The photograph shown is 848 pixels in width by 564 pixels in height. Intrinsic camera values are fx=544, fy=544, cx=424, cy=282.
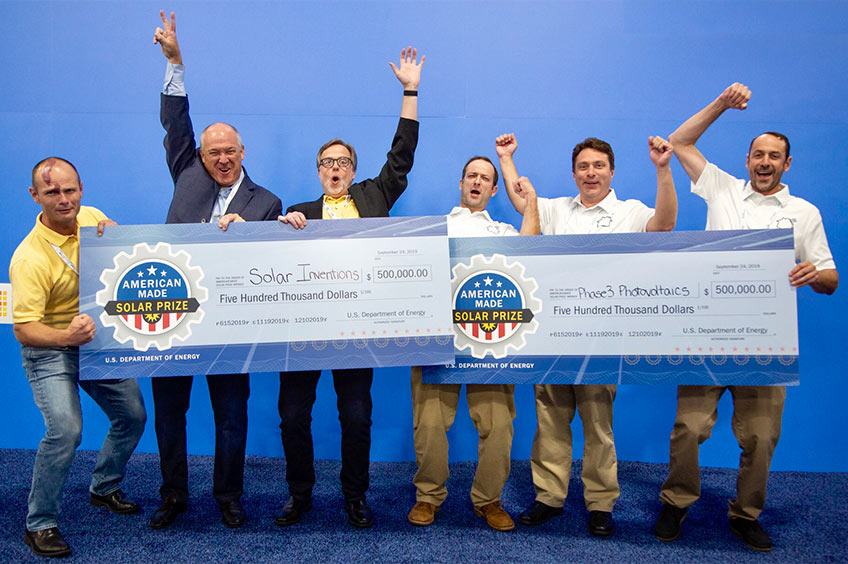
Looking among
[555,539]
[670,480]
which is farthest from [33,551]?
[670,480]

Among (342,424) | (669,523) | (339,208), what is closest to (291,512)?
(342,424)

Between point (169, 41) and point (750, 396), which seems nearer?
point (750, 396)

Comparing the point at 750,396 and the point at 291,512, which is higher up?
→ the point at 750,396

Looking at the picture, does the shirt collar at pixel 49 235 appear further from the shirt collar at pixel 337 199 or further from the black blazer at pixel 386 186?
the shirt collar at pixel 337 199

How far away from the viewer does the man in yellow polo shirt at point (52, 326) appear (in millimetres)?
2309

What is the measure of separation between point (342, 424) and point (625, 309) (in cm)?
139

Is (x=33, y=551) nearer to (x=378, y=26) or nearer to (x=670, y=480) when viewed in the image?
(x=670, y=480)

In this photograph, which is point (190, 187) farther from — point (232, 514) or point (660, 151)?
point (660, 151)

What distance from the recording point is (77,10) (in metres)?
3.58

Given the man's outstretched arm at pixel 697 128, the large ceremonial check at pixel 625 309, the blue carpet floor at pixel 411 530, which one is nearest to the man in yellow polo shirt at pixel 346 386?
the blue carpet floor at pixel 411 530

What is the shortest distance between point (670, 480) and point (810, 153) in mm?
2309

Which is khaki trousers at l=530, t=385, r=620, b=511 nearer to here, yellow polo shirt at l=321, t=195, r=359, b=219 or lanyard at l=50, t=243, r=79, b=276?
yellow polo shirt at l=321, t=195, r=359, b=219

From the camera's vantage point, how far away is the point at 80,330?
2281 millimetres

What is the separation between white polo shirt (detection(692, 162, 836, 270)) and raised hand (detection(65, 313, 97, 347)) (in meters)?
2.82
